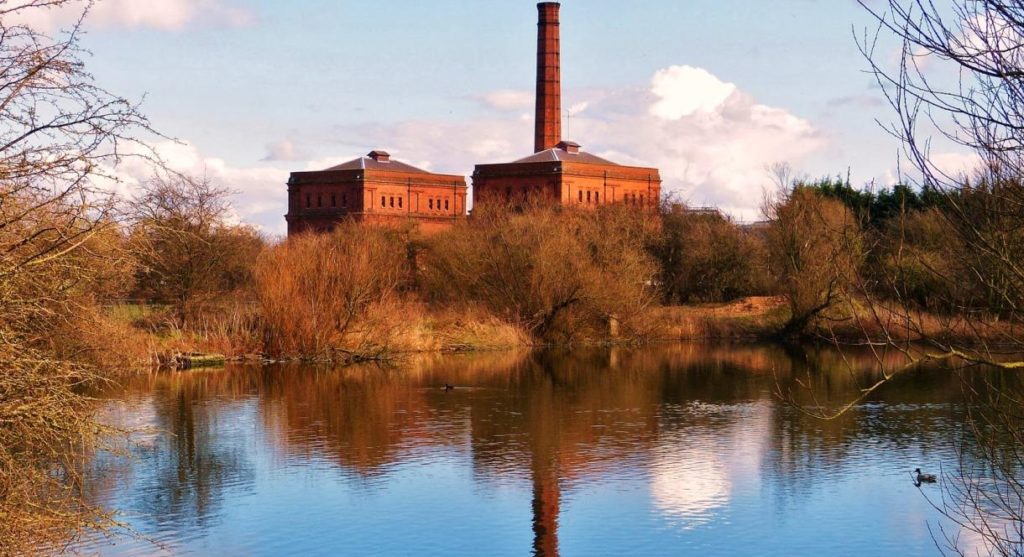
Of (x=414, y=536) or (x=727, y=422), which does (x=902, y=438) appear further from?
(x=414, y=536)

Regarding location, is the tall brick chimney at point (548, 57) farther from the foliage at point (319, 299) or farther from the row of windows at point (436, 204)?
the foliage at point (319, 299)

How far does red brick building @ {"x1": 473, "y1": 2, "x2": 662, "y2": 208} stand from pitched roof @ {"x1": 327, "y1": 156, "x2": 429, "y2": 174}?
4580mm

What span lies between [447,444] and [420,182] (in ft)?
168

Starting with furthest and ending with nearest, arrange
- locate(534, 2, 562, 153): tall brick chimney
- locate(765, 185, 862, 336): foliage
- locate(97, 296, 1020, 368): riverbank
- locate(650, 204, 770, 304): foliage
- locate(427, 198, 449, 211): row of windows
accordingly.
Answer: locate(427, 198, 449, 211): row of windows < locate(534, 2, 562, 153): tall brick chimney < locate(650, 204, 770, 304): foliage < locate(765, 185, 862, 336): foliage < locate(97, 296, 1020, 368): riverbank

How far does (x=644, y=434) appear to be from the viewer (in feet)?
62.5

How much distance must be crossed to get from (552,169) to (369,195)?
10.7m

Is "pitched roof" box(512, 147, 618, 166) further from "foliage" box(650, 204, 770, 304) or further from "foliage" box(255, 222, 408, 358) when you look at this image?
"foliage" box(255, 222, 408, 358)

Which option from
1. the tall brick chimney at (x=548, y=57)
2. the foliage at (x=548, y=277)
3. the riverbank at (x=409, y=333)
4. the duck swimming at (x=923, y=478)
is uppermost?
the tall brick chimney at (x=548, y=57)

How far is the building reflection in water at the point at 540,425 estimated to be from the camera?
1559 cm

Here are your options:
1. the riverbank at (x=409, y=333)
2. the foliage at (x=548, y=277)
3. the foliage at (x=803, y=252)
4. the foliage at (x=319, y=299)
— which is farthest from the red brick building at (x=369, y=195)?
the foliage at (x=319, y=299)

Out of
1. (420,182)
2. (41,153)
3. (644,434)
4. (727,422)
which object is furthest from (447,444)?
(420,182)

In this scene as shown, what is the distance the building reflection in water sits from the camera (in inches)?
614

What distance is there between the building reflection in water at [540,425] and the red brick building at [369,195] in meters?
36.9

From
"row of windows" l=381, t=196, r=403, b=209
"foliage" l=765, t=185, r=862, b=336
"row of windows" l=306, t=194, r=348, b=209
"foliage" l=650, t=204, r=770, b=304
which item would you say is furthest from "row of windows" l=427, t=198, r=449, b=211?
"foliage" l=765, t=185, r=862, b=336
